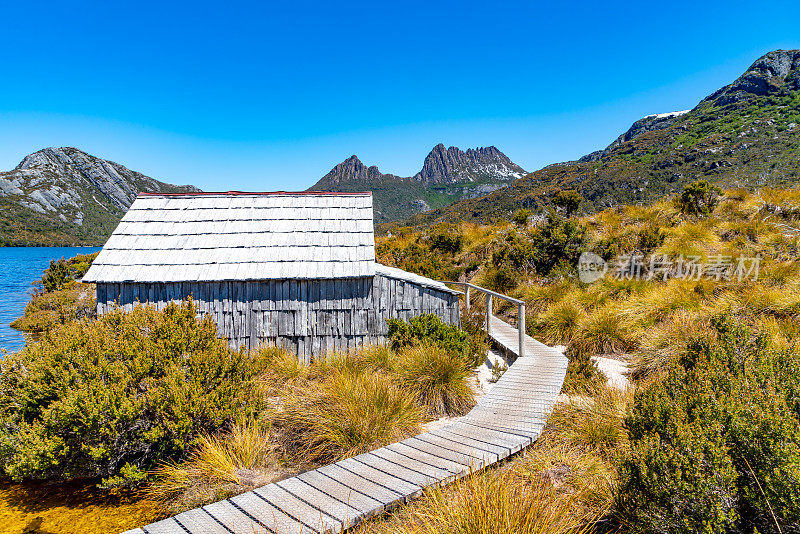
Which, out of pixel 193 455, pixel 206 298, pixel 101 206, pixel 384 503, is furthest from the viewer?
pixel 101 206

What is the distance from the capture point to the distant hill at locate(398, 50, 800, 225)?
49156 millimetres

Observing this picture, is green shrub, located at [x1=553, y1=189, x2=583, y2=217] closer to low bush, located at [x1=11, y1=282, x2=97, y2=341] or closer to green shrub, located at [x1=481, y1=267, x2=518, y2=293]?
green shrub, located at [x1=481, y1=267, x2=518, y2=293]

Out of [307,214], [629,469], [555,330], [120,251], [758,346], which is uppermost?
[307,214]

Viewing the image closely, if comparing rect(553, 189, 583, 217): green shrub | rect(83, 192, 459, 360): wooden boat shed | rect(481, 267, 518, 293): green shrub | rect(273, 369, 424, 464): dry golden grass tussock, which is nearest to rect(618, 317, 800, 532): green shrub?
rect(273, 369, 424, 464): dry golden grass tussock

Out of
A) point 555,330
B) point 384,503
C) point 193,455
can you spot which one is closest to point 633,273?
point 555,330

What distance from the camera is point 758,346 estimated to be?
4.93 meters

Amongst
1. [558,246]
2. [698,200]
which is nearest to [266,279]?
[558,246]

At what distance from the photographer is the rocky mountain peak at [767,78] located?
73875mm

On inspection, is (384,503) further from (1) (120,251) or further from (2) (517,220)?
(2) (517,220)

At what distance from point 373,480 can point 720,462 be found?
3062mm

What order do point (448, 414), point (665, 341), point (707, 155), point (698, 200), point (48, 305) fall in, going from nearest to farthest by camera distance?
point (448, 414)
point (665, 341)
point (698, 200)
point (48, 305)
point (707, 155)

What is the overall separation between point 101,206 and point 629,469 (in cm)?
17427

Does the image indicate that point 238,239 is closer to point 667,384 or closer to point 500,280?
point 500,280

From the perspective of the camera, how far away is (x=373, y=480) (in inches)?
163
